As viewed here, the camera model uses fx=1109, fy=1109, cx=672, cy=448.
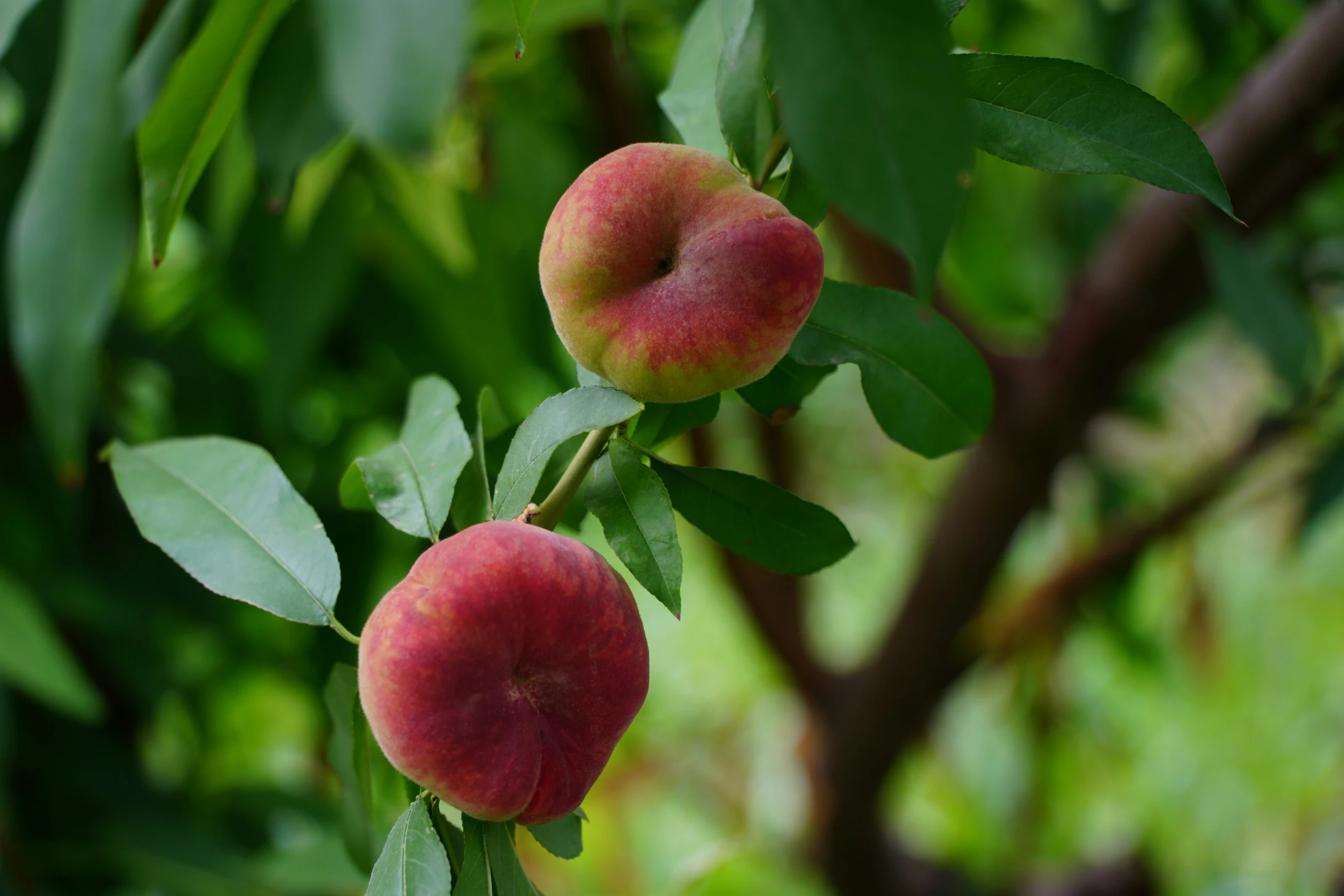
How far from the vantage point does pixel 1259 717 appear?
1817 millimetres

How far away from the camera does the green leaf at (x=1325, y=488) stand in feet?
2.34

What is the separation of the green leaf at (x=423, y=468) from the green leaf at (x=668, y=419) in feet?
0.15

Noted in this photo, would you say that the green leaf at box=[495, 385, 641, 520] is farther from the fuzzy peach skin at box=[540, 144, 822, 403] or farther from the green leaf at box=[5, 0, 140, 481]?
the green leaf at box=[5, 0, 140, 481]

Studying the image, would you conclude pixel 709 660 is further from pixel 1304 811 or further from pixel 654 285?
pixel 654 285

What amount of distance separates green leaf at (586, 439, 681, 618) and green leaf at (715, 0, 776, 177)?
0.07m

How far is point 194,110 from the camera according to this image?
0.99ft

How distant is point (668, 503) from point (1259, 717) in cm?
190

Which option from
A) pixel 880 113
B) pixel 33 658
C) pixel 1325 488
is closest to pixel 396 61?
pixel 880 113

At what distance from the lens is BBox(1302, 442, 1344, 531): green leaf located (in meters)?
0.71

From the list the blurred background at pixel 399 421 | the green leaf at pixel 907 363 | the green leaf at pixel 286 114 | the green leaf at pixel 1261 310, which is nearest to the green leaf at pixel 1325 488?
the blurred background at pixel 399 421

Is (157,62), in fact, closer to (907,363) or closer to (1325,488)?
(907,363)

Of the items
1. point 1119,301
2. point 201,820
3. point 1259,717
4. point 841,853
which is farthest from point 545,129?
point 1259,717

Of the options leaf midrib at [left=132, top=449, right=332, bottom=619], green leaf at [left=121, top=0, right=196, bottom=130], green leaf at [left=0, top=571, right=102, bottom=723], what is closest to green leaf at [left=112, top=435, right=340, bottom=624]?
leaf midrib at [left=132, top=449, right=332, bottom=619]

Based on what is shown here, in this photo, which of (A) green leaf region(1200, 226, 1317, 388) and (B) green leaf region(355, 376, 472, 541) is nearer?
(B) green leaf region(355, 376, 472, 541)
